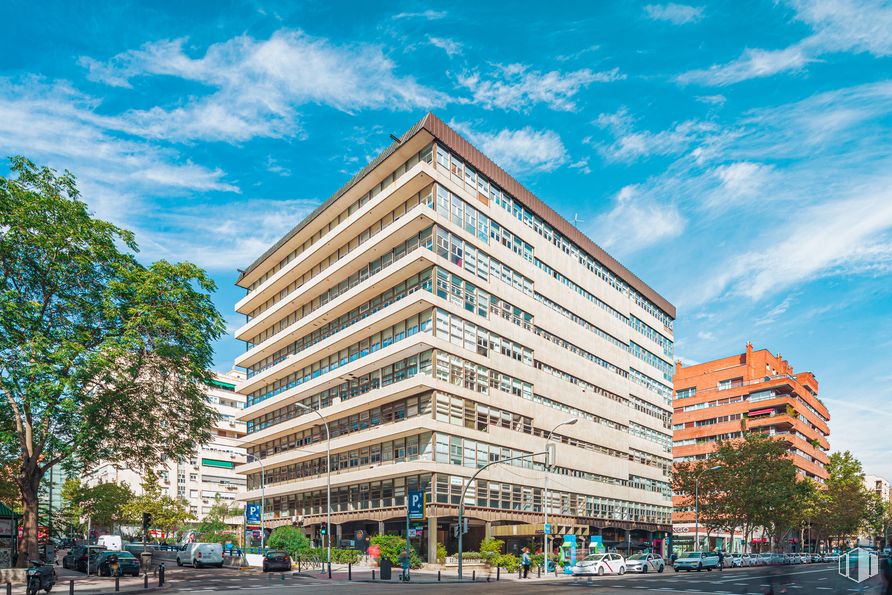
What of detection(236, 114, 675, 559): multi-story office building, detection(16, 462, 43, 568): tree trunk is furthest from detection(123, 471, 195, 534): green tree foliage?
detection(16, 462, 43, 568): tree trunk

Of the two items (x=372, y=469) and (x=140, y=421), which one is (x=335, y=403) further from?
(x=140, y=421)

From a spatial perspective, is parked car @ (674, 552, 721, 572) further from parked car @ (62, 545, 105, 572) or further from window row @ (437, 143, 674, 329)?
parked car @ (62, 545, 105, 572)

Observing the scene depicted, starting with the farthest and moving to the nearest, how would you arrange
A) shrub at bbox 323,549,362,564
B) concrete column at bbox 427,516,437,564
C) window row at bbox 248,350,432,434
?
window row at bbox 248,350,432,434
shrub at bbox 323,549,362,564
concrete column at bbox 427,516,437,564

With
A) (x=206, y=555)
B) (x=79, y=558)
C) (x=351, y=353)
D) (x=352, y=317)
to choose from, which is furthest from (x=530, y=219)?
(x=79, y=558)

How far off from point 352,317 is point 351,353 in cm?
314

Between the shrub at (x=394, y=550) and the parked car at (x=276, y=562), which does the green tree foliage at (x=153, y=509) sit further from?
the shrub at (x=394, y=550)

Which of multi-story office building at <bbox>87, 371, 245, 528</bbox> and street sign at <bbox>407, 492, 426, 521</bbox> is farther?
multi-story office building at <bbox>87, 371, 245, 528</bbox>

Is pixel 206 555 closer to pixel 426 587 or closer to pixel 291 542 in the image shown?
pixel 291 542

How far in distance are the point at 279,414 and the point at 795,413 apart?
269 feet

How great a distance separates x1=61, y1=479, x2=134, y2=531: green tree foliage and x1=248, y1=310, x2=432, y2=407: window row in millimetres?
21630

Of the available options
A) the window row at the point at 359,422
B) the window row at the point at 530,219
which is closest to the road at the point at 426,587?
the window row at the point at 359,422

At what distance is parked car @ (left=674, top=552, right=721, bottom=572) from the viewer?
59.5 metres

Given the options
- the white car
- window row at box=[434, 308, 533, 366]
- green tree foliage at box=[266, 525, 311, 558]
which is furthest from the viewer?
window row at box=[434, 308, 533, 366]

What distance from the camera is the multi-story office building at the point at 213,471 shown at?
117500 mm
